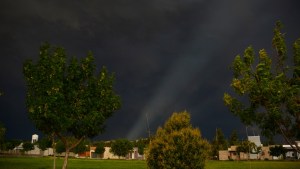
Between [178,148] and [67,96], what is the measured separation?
13.1 m

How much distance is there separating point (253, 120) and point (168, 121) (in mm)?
9464

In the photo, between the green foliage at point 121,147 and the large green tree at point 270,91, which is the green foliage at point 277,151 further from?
the large green tree at point 270,91

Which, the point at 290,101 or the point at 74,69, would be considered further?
the point at 74,69

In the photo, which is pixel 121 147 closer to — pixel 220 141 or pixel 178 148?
pixel 220 141

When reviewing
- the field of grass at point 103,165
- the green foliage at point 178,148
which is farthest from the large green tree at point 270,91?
the field of grass at point 103,165

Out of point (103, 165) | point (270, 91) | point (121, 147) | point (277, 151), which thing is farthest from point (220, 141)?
point (270, 91)

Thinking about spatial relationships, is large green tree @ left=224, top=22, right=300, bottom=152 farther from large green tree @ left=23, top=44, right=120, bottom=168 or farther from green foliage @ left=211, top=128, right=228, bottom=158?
green foliage @ left=211, top=128, right=228, bottom=158

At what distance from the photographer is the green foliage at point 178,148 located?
2266 cm

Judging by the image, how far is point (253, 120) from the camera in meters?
29.4

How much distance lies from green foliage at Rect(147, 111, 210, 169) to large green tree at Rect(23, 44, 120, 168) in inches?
344

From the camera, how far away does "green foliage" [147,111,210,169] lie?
2266cm

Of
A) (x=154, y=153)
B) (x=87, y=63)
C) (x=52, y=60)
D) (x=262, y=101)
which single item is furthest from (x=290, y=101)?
(x=52, y=60)

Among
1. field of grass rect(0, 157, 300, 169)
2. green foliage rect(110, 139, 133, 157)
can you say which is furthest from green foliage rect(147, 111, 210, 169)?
green foliage rect(110, 139, 133, 157)

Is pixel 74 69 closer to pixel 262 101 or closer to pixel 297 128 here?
pixel 262 101
